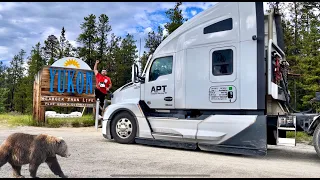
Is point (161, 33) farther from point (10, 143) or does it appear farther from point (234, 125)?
point (10, 143)

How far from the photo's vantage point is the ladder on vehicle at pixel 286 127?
287 inches

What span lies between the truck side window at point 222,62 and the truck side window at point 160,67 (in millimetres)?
1328

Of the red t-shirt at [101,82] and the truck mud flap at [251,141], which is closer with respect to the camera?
the truck mud flap at [251,141]

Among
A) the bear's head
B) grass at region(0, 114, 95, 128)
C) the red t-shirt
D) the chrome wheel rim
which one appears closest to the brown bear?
the bear's head

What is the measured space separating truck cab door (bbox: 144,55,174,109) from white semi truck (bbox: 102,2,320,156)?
0.09 ft

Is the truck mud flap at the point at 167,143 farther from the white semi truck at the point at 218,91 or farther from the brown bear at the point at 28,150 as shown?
the brown bear at the point at 28,150

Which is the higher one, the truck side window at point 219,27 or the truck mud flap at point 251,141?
the truck side window at point 219,27

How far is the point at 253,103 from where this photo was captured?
23.8 feet

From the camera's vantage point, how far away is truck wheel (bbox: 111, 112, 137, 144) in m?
8.89

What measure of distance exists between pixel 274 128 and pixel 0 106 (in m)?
36.9

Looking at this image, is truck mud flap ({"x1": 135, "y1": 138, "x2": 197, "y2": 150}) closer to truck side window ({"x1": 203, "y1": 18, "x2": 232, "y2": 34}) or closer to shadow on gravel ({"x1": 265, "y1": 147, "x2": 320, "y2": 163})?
shadow on gravel ({"x1": 265, "y1": 147, "x2": 320, "y2": 163})

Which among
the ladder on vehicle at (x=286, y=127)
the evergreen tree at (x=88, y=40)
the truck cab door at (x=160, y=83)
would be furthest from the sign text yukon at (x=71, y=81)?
the evergreen tree at (x=88, y=40)

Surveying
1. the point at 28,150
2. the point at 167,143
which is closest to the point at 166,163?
the point at 167,143

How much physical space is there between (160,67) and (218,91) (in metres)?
1.97
